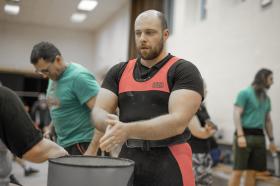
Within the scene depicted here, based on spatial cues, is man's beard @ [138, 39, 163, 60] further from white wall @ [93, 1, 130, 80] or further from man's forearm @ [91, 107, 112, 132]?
white wall @ [93, 1, 130, 80]

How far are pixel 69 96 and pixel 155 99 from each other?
72cm

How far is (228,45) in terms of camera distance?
410 centimetres

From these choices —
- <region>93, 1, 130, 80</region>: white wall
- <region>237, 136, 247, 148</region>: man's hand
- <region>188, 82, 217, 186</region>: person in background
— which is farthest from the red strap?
<region>93, 1, 130, 80</region>: white wall

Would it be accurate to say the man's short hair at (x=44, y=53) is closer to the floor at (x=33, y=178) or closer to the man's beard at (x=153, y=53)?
the man's beard at (x=153, y=53)

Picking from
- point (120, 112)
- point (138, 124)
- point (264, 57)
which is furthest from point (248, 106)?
point (138, 124)

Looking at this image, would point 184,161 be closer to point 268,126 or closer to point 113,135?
point 113,135

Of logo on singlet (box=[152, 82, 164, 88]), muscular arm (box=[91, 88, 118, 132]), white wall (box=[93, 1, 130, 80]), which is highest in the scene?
white wall (box=[93, 1, 130, 80])

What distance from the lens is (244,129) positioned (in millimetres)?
3088

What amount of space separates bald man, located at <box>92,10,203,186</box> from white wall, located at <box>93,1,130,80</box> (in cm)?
376

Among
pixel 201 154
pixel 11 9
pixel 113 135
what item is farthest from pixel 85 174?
pixel 201 154

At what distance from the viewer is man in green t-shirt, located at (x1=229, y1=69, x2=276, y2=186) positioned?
3023 mm

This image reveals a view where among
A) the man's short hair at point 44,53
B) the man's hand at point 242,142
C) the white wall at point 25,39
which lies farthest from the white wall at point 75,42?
the man's hand at point 242,142

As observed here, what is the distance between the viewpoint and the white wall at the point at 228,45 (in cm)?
351

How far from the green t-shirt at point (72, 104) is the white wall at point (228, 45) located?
2035 mm
